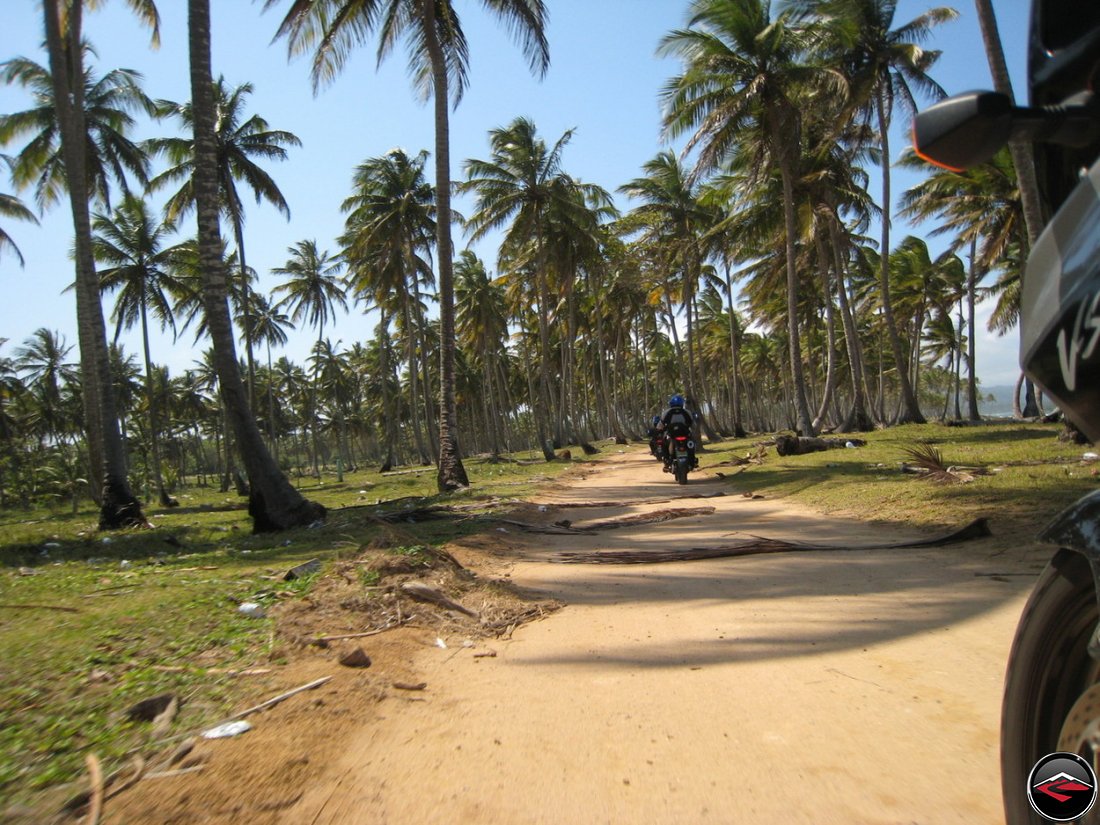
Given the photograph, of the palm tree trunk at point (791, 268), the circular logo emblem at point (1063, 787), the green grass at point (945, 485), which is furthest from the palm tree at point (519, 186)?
the circular logo emblem at point (1063, 787)

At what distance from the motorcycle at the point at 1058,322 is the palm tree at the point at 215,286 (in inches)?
401

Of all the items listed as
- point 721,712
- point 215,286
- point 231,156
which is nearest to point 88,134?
point 231,156

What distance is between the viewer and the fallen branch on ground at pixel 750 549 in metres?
5.93

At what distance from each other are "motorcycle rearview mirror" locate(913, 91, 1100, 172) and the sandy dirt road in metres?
1.94

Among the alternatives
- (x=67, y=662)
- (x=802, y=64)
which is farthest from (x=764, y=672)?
(x=802, y=64)

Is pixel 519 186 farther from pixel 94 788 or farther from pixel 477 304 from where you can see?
pixel 94 788

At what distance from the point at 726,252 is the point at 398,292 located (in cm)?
1511

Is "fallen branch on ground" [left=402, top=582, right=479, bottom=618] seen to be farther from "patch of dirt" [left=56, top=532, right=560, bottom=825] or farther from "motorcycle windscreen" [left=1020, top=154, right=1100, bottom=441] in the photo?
"motorcycle windscreen" [left=1020, top=154, right=1100, bottom=441]

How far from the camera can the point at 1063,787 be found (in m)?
1.28

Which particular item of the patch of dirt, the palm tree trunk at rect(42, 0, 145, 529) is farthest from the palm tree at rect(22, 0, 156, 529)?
the patch of dirt

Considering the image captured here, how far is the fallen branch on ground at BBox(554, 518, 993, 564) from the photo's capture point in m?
5.93

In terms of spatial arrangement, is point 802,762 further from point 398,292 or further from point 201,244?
point 398,292

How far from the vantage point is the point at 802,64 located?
1978 centimetres

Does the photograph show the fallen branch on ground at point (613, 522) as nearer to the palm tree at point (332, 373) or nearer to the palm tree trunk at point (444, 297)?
the palm tree trunk at point (444, 297)
